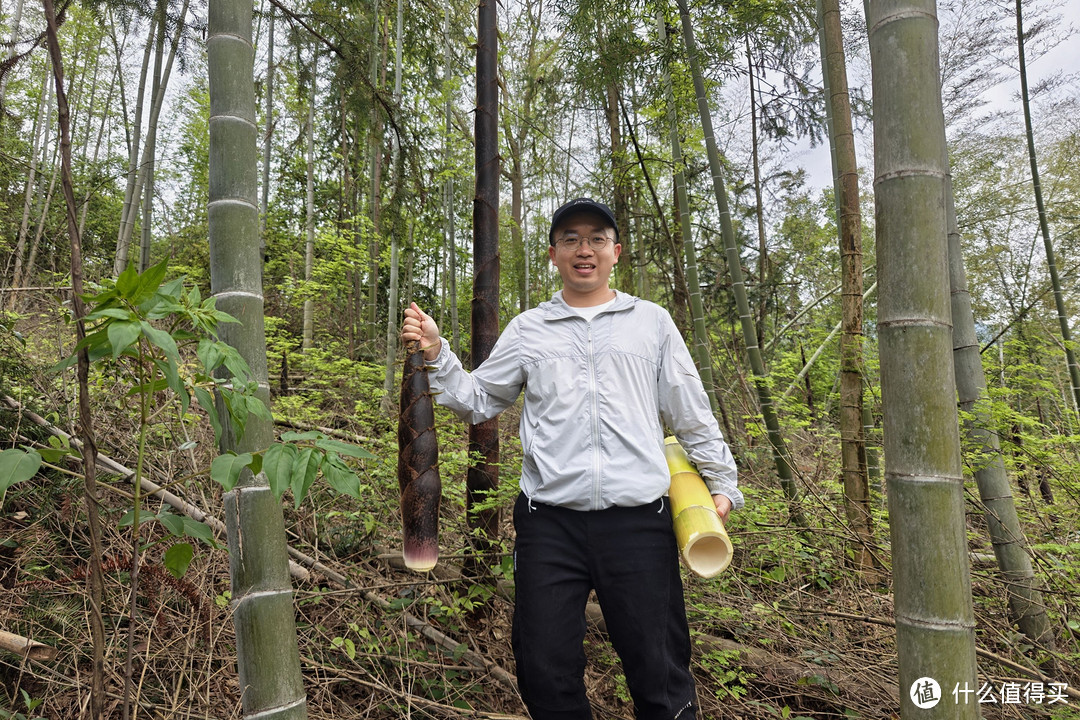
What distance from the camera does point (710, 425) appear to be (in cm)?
188

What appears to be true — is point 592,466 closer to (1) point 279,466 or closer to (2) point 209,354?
(1) point 279,466

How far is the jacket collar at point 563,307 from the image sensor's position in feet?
6.48

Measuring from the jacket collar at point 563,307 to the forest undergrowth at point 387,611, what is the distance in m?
1.13

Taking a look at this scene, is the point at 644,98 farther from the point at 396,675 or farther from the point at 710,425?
the point at 396,675

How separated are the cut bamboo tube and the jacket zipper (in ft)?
0.80

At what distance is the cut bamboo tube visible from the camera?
1.66m

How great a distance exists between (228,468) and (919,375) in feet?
4.78

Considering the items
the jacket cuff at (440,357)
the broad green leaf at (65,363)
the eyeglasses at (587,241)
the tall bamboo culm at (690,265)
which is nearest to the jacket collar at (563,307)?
the eyeglasses at (587,241)

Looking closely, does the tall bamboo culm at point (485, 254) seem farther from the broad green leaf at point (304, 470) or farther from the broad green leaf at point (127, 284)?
the broad green leaf at point (127, 284)

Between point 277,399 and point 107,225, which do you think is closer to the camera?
point 277,399

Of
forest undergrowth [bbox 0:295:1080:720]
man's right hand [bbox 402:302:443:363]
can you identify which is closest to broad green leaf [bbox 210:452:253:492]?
man's right hand [bbox 402:302:443:363]

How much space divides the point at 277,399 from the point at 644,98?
4.22 meters

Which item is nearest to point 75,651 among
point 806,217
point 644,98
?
point 644,98

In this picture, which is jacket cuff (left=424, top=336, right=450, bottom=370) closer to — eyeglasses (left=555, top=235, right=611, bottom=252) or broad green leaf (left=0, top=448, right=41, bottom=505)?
eyeglasses (left=555, top=235, right=611, bottom=252)
